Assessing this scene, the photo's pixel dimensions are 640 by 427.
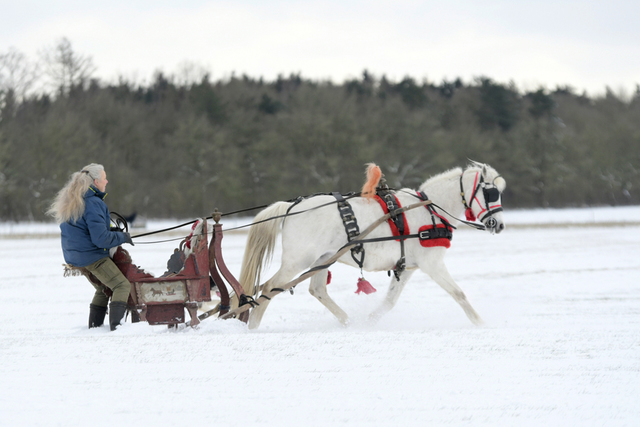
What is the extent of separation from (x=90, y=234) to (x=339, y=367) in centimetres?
243

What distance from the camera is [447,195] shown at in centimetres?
618

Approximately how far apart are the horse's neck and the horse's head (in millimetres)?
89

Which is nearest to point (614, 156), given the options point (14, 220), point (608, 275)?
point (608, 275)

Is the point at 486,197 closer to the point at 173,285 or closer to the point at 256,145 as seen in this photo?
the point at 173,285

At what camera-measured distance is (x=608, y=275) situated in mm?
9648

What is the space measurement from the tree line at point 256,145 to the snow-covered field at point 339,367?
1084 inches

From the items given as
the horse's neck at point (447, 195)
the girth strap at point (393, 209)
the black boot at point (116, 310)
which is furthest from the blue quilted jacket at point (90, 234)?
the horse's neck at point (447, 195)

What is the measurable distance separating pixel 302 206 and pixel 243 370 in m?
2.23

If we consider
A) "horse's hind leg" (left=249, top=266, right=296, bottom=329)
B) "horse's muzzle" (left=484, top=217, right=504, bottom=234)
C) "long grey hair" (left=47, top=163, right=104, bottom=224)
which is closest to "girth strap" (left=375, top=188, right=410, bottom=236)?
"horse's muzzle" (left=484, top=217, right=504, bottom=234)

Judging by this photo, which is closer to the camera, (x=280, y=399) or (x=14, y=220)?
(x=280, y=399)

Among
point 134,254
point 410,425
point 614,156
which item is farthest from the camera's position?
point 614,156

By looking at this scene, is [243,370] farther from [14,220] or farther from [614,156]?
[614,156]

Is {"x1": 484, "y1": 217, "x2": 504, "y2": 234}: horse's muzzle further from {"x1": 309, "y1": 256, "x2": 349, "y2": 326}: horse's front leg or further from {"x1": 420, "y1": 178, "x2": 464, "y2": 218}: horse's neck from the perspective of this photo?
{"x1": 309, "y1": 256, "x2": 349, "y2": 326}: horse's front leg

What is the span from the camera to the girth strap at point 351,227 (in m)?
5.76
